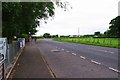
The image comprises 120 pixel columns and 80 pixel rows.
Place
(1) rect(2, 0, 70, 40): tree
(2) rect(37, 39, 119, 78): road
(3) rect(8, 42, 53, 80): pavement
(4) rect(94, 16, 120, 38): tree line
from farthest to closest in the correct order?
(4) rect(94, 16, 120, 38): tree line
(1) rect(2, 0, 70, 40): tree
(3) rect(8, 42, 53, 80): pavement
(2) rect(37, 39, 119, 78): road

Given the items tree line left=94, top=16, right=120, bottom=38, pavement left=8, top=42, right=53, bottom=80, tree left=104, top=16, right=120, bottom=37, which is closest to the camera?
pavement left=8, top=42, right=53, bottom=80

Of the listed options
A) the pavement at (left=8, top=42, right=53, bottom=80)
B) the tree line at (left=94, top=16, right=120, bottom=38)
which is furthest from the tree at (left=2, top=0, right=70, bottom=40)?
the tree line at (left=94, top=16, right=120, bottom=38)

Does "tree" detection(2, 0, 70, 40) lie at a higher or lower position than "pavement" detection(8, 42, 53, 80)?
higher

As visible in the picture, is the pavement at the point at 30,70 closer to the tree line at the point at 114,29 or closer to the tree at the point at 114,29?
the tree line at the point at 114,29

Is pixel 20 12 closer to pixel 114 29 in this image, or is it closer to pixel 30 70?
pixel 30 70

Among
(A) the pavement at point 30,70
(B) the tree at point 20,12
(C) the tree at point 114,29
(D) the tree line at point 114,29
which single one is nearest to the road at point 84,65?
(A) the pavement at point 30,70

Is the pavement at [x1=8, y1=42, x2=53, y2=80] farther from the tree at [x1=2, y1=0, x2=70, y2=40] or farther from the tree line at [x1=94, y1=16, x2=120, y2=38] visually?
the tree line at [x1=94, y1=16, x2=120, y2=38]

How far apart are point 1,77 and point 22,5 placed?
38.5 feet

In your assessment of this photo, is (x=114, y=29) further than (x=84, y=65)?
Yes

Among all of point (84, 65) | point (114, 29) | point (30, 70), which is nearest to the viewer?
point (30, 70)

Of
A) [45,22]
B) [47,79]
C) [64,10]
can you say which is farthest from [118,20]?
[47,79]

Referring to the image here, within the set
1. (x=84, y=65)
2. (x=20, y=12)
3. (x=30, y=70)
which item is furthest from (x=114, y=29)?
(x=30, y=70)

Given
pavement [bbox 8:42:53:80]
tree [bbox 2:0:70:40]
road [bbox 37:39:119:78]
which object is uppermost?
tree [bbox 2:0:70:40]

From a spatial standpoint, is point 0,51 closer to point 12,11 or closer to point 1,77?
point 1,77
